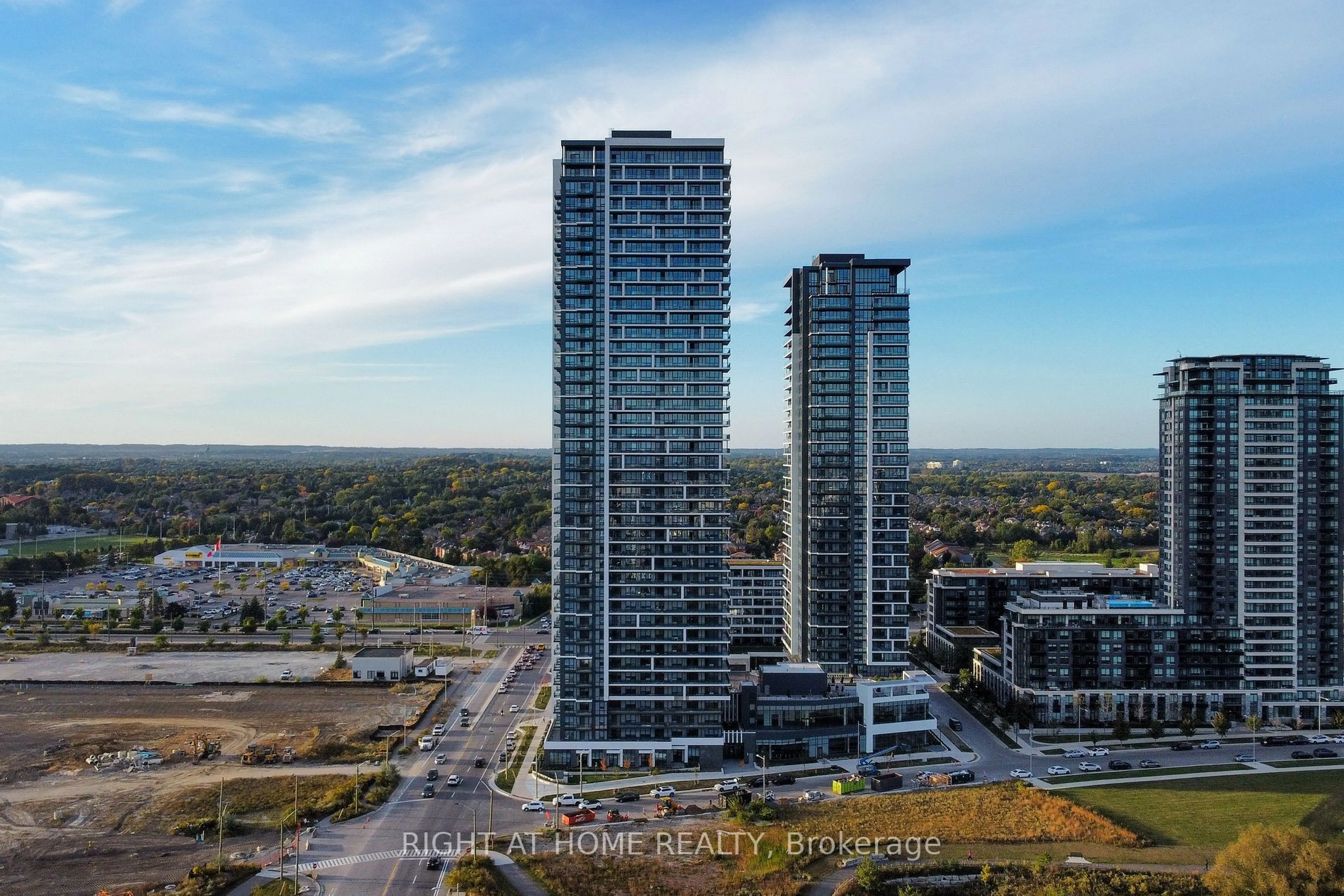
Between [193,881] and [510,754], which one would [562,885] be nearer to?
[193,881]

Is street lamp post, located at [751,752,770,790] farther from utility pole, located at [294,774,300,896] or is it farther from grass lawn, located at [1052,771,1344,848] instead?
utility pole, located at [294,774,300,896]

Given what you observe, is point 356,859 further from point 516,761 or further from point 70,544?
point 70,544

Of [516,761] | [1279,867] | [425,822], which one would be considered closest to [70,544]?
[516,761]

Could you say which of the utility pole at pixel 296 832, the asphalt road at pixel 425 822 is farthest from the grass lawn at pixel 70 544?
the utility pole at pixel 296 832

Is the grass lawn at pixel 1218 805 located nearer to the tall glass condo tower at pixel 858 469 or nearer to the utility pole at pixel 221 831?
the tall glass condo tower at pixel 858 469

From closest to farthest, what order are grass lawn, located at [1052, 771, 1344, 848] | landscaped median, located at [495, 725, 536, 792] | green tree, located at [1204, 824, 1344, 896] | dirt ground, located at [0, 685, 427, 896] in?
1. green tree, located at [1204, 824, 1344, 896]
2. dirt ground, located at [0, 685, 427, 896]
3. grass lawn, located at [1052, 771, 1344, 848]
4. landscaped median, located at [495, 725, 536, 792]

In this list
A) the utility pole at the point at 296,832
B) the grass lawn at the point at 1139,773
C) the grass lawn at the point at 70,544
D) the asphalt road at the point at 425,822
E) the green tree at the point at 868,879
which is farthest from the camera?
the grass lawn at the point at 70,544

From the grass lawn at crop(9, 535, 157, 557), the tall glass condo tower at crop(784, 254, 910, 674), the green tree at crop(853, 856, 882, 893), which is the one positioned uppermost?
the tall glass condo tower at crop(784, 254, 910, 674)

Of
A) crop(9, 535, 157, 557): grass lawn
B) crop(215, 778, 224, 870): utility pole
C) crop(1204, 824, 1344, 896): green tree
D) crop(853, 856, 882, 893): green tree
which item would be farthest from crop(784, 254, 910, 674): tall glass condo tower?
crop(9, 535, 157, 557): grass lawn
